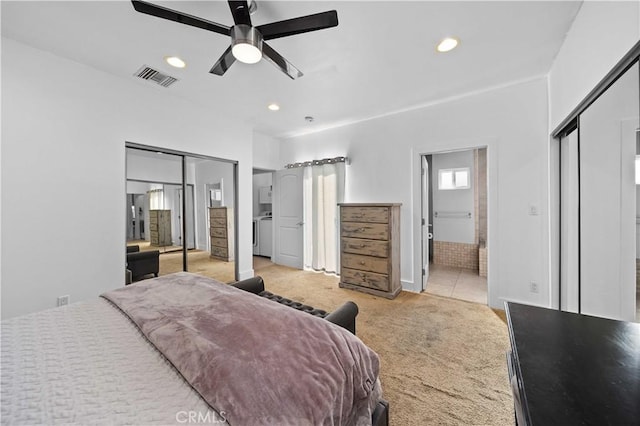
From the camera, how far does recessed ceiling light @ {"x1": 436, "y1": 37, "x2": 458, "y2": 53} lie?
6.88 feet

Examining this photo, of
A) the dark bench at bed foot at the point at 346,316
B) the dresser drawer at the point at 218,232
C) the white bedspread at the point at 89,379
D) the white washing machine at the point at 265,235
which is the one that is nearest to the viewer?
the white bedspread at the point at 89,379

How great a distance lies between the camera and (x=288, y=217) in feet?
16.6

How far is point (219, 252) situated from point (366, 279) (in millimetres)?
2369

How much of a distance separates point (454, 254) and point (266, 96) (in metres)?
4.63

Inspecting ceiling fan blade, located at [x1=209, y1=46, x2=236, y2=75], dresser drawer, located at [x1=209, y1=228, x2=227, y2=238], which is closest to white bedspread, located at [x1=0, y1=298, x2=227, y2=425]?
ceiling fan blade, located at [x1=209, y1=46, x2=236, y2=75]

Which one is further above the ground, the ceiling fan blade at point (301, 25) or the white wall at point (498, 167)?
the ceiling fan blade at point (301, 25)

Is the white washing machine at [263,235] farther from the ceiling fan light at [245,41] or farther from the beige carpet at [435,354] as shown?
the ceiling fan light at [245,41]

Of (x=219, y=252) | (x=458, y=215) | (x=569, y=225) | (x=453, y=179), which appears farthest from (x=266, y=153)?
(x=569, y=225)

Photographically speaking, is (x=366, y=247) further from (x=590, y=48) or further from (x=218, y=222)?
(x=590, y=48)

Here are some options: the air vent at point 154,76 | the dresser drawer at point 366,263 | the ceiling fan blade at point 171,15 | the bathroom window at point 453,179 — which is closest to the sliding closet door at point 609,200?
the dresser drawer at point 366,263

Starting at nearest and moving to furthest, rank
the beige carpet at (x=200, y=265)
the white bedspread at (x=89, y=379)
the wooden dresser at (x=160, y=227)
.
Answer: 1. the white bedspread at (x=89, y=379)
2. the wooden dresser at (x=160, y=227)
3. the beige carpet at (x=200, y=265)

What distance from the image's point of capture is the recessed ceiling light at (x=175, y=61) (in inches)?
93.4

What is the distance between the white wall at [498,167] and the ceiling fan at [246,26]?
2.42 meters

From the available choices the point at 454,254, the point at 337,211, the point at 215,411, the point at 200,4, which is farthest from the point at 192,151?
the point at 454,254
